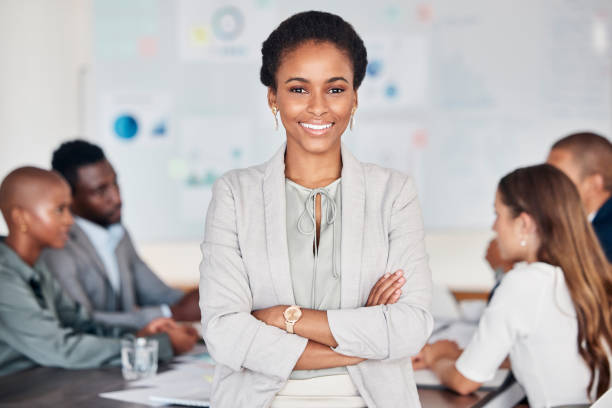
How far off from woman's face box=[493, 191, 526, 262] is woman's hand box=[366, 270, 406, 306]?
0.75 metres

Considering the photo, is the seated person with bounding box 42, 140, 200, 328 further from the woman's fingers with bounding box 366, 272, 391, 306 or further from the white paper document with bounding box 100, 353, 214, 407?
the woman's fingers with bounding box 366, 272, 391, 306

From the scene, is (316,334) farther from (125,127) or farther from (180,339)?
(125,127)

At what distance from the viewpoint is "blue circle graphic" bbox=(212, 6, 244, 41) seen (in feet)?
15.5

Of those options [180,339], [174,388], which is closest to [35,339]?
[180,339]

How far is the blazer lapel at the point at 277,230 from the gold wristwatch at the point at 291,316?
0.12 feet

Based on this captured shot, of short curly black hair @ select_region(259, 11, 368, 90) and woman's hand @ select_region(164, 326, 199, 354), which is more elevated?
short curly black hair @ select_region(259, 11, 368, 90)

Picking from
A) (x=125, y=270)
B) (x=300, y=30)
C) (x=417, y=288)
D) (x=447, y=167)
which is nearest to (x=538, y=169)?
(x=417, y=288)

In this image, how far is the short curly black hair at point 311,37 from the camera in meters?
1.72

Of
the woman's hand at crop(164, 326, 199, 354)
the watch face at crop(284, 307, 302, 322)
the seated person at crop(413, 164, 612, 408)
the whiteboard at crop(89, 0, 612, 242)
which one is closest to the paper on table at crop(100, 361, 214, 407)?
the woman's hand at crop(164, 326, 199, 354)

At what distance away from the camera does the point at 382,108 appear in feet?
15.3

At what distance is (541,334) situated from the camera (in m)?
2.15

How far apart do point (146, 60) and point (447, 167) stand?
2152mm

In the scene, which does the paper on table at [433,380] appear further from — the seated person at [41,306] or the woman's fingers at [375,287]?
the seated person at [41,306]

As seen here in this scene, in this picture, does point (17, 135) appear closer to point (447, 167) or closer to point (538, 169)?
point (447, 167)
